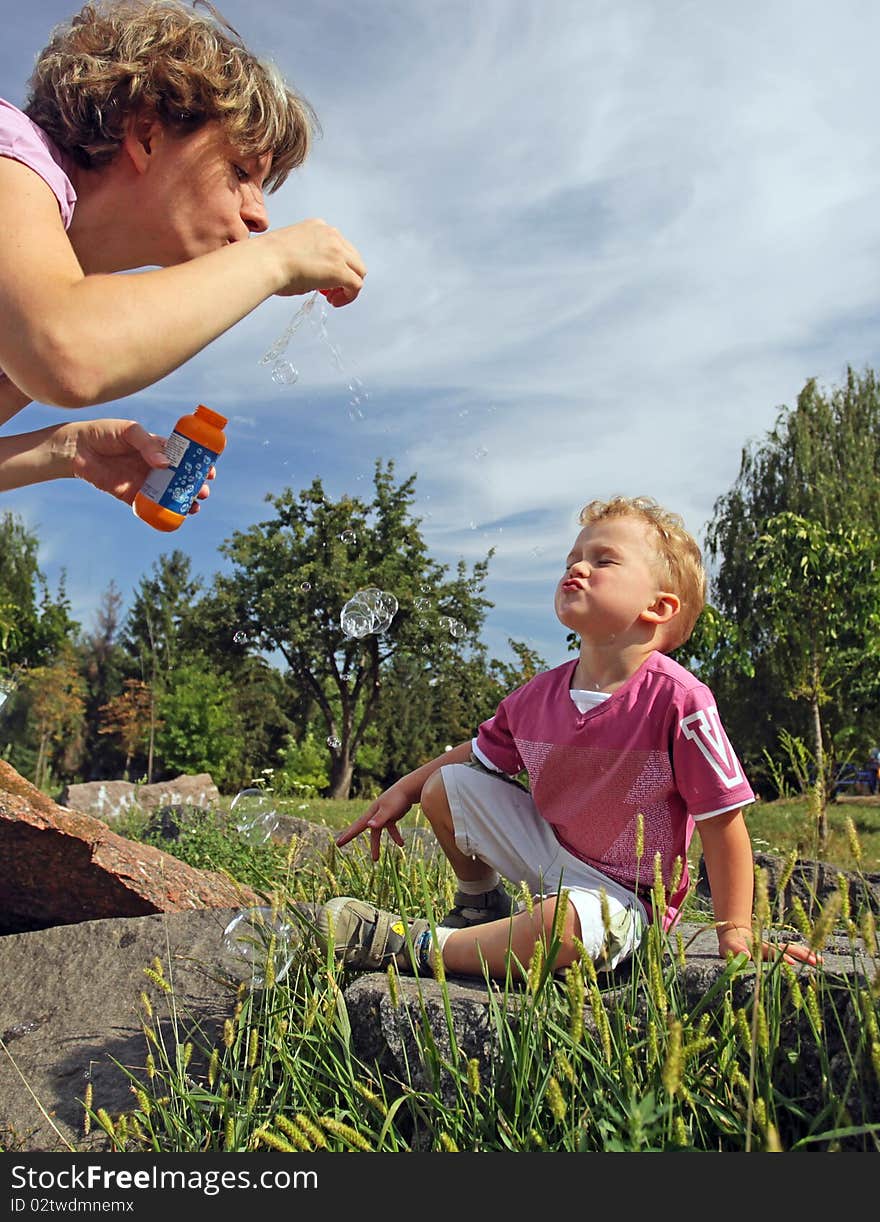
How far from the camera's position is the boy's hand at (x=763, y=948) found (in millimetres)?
1773

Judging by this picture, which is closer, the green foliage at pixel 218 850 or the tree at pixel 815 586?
the green foliage at pixel 218 850

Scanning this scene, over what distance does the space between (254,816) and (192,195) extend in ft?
15.1

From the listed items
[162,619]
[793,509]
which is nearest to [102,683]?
[162,619]

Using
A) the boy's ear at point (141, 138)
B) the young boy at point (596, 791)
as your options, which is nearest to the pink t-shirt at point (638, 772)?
the young boy at point (596, 791)

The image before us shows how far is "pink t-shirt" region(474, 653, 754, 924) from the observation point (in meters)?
2.12

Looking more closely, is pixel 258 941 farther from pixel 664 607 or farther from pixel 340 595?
pixel 340 595

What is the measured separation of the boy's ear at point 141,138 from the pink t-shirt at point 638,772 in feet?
4.93

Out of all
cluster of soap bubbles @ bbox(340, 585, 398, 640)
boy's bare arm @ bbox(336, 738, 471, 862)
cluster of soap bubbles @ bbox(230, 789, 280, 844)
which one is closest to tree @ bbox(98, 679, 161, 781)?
cluster of soap bubbles @ bbox(230, 789, 280, 844)

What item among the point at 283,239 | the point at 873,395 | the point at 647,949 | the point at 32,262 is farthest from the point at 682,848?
the point at 873,395

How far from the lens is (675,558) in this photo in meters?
2.47

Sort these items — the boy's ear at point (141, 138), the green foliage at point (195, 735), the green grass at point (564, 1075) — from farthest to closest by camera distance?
the green foliage at point (195, 735)
the boy's ear at point (141, 138)
the green grass at point (564, 1075)

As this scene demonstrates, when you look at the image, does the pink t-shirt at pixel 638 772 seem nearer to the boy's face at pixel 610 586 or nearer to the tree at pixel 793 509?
the boy's face at pixel 610 586

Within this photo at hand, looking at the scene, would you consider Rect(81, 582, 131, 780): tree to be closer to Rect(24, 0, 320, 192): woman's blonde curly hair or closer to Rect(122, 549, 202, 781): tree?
Rect(122, 549, 202, 781): tree

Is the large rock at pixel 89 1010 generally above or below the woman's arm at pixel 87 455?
below
